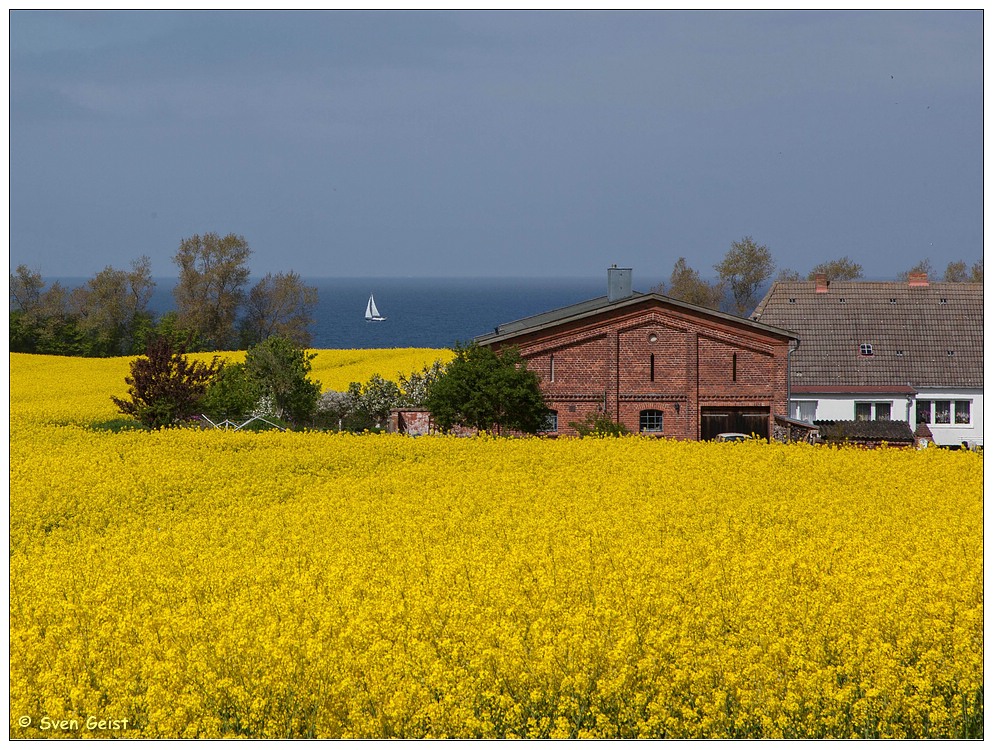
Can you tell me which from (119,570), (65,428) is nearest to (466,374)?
(65,428)

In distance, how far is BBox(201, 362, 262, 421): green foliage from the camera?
125 ft

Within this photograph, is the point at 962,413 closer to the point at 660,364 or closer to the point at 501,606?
the point at 660,364

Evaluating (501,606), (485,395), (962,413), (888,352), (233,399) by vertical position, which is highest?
(888,352)

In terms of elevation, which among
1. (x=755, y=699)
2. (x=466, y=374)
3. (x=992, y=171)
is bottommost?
(x=755, y=699)

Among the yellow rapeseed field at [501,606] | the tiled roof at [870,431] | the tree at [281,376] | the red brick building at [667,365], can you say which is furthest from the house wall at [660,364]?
the yellow rapeseed field at [501,606]

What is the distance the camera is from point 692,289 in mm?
98688

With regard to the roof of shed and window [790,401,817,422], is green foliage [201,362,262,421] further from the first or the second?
window [790,401,817,422]

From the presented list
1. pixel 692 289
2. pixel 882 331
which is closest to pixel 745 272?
pixel 692 289

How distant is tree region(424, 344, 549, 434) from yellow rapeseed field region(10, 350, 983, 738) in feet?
39.8

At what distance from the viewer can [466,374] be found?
1348 inches

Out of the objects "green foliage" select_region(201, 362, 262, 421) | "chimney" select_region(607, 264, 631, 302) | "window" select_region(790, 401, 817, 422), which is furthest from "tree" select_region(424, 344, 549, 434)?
"window" select_region(790, 401, 817, 422)

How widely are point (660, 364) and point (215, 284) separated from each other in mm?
66942

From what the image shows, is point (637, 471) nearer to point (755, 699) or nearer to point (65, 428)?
point (755, 699)

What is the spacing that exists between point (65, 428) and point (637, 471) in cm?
1607
